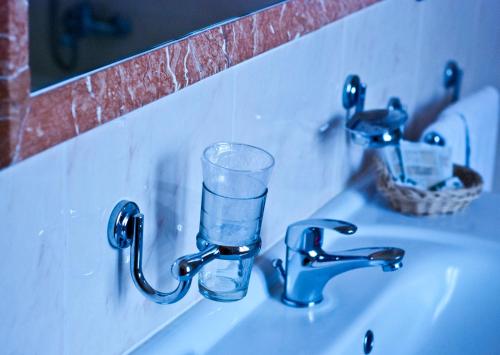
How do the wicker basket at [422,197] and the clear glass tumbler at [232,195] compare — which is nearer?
the clear glass tumbler at [232,195]

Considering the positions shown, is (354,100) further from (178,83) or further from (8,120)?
(8,120)

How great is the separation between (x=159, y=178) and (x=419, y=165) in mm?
623

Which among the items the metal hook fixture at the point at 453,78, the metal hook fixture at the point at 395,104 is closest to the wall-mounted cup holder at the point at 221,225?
the metal hook fixture at the point at 395,104

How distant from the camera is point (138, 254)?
0.96m

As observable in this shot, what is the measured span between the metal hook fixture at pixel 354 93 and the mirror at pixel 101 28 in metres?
0.35

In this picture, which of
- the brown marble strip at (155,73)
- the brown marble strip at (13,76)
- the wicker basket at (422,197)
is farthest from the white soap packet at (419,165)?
the brown marble strip at (13,76)

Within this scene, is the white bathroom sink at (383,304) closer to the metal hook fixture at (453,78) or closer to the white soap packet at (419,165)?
the white soap packet at (419,165)

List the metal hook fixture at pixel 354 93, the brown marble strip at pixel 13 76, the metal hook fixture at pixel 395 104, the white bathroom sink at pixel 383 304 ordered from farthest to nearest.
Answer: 1. the metal hook fixture at pixel 395 104
2. the metal hook fixture at pixel 354 93
3. the white bathroom sink at pixel 383 304
4. the brown marble strip at pixel 13 76

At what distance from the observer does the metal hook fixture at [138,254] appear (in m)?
0.94

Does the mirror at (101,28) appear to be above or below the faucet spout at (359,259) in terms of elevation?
above

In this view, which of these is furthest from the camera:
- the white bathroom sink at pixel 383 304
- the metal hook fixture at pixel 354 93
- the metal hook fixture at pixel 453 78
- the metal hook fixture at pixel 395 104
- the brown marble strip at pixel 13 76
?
the metal hook fixture at pixel 453 78

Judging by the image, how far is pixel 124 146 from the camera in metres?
0.93

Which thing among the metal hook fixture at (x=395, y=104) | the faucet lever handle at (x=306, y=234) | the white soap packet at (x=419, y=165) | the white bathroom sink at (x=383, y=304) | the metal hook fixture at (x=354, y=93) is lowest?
the white bathroom sink at (x=383, y=304)

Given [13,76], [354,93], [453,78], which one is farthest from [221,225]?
[453,78]
